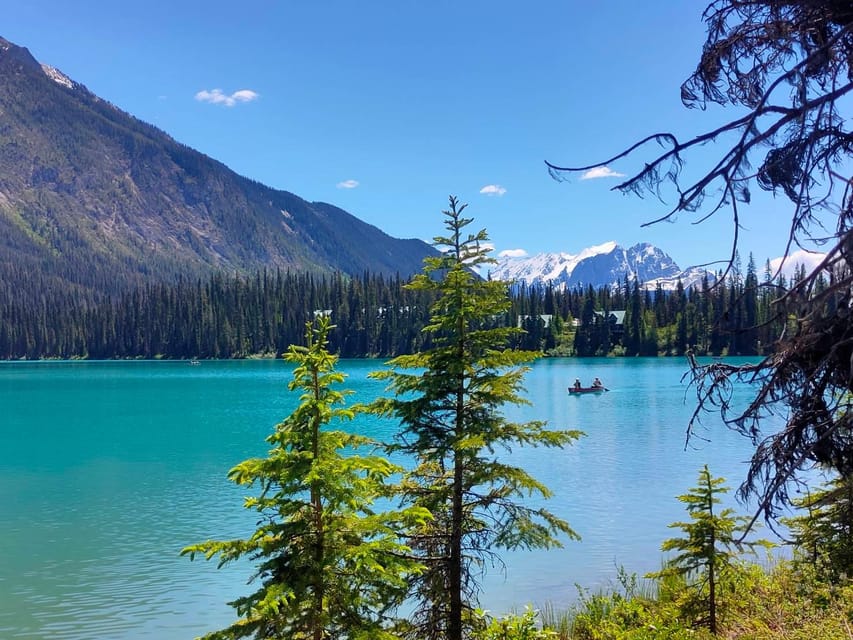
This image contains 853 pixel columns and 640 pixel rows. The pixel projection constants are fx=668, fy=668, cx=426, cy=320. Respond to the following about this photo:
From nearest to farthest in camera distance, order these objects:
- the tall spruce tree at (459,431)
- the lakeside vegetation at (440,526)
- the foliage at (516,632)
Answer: the lakeside vegetation at (440,526) < the foliage at (516,632) < the tall spruce tree at (459,431)

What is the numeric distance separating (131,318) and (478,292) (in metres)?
198

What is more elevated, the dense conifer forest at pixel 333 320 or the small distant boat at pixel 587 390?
the dense conifer forest at pixel 333 320

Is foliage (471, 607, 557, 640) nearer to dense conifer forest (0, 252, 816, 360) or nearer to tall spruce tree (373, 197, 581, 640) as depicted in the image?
tall spruce tree (373, 197, 581, 640)

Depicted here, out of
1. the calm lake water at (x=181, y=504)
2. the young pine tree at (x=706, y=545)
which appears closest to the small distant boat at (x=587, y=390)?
the calm lake water at (x=181, y=504)

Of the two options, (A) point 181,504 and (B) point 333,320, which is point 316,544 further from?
(B) point 333,320

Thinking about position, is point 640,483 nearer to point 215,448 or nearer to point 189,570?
point 189,570

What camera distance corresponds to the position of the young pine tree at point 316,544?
293 inches

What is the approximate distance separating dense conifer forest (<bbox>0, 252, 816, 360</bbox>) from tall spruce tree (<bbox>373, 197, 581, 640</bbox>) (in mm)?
125792

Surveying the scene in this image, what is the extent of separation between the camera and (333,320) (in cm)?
15812

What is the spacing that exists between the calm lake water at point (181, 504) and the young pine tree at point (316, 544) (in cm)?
405

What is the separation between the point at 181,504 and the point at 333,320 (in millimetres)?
131492

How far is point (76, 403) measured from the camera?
68812 millimetres

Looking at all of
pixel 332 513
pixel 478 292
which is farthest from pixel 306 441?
pixel 478 292

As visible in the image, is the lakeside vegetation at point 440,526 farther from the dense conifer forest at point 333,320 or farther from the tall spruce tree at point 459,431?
the dense conifer forest at point 333,320
